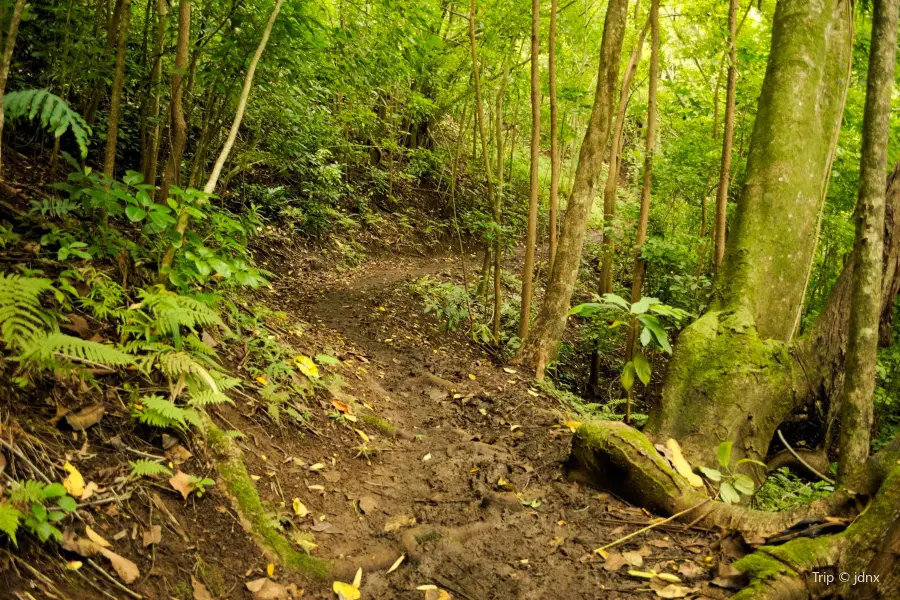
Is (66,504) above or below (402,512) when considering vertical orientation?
above

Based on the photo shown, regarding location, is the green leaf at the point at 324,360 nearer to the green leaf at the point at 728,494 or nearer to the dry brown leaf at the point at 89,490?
the dry brown leaf at the point at 89,490

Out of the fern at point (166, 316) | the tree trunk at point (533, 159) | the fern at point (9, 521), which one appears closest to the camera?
the fern at point (9, 521)

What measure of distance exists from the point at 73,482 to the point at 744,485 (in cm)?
374

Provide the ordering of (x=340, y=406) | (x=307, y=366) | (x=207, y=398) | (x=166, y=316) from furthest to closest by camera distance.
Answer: (x=307, y=366), (x=340, y=406), (x=166, y=316), (x=207, y=398)

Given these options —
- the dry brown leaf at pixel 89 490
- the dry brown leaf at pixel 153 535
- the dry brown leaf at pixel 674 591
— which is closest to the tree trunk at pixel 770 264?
the dry brown leaf at pixel 674 591

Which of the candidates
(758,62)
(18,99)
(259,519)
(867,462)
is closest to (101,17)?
(18,99)

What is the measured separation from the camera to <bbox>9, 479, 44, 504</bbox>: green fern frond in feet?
6.70

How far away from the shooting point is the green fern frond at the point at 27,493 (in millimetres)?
2043

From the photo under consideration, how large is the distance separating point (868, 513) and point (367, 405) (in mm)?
3770

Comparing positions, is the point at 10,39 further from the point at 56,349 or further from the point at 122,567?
the point at 122,567

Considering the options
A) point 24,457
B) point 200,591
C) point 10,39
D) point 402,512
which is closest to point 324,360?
point 402,512

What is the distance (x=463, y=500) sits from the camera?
3.73 meters

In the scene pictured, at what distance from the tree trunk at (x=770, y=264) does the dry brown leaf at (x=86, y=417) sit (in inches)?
146

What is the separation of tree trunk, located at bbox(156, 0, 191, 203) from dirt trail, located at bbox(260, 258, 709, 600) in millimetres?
2277
